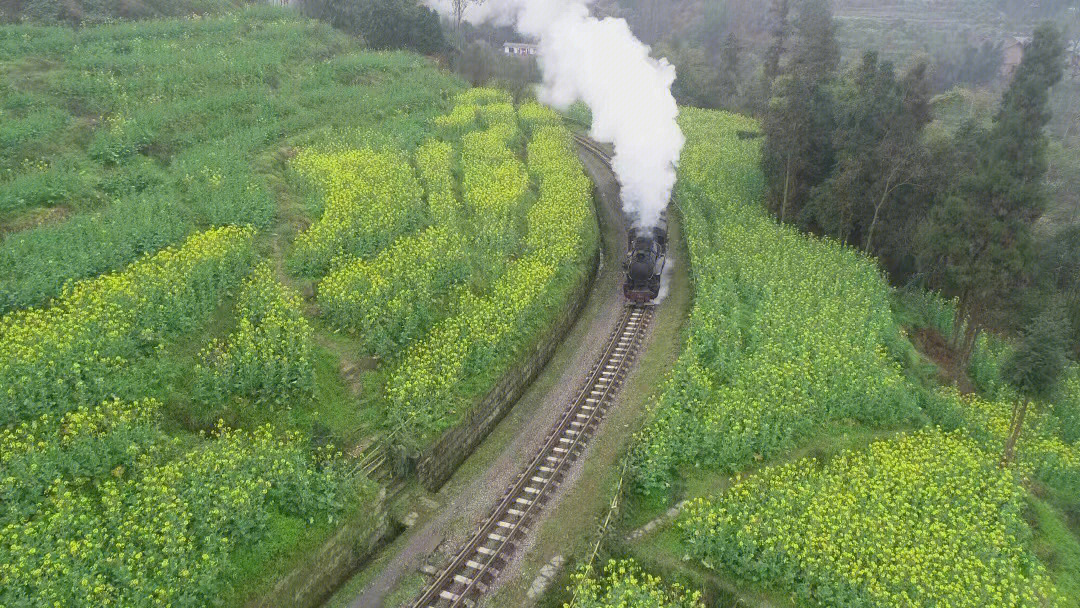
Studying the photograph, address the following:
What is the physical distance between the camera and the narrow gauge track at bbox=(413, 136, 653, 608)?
16016 millimetres

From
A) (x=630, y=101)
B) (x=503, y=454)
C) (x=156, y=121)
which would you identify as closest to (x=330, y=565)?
(x=503, y=454)

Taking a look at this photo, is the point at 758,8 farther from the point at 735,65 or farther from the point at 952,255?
the point at 952,255

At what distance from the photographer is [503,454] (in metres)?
20.9

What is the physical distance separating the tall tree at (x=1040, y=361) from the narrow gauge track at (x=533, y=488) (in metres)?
12.4

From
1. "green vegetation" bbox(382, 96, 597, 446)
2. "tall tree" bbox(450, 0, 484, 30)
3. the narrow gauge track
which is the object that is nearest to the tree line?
"green vegetation" bbox(382, 96, 597, 446)

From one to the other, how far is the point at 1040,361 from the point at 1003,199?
1052cm

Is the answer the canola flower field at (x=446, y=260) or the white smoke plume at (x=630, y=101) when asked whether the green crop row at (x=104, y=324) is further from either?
the white smoke plume at (x=630, y=101)

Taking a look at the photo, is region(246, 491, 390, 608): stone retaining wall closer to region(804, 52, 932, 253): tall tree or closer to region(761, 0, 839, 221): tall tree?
region(804, 52, 932, 253): tall tree

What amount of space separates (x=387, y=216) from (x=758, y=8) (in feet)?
354

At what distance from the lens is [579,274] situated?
3053 cm

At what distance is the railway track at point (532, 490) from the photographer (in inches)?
631

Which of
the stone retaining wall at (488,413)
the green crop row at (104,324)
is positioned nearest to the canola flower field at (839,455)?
the stone retaining wall at (488,413)

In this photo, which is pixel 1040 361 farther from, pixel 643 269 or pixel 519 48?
pixel 519 48

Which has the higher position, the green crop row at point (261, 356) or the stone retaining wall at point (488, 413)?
the green crop row at point (261, 356)
